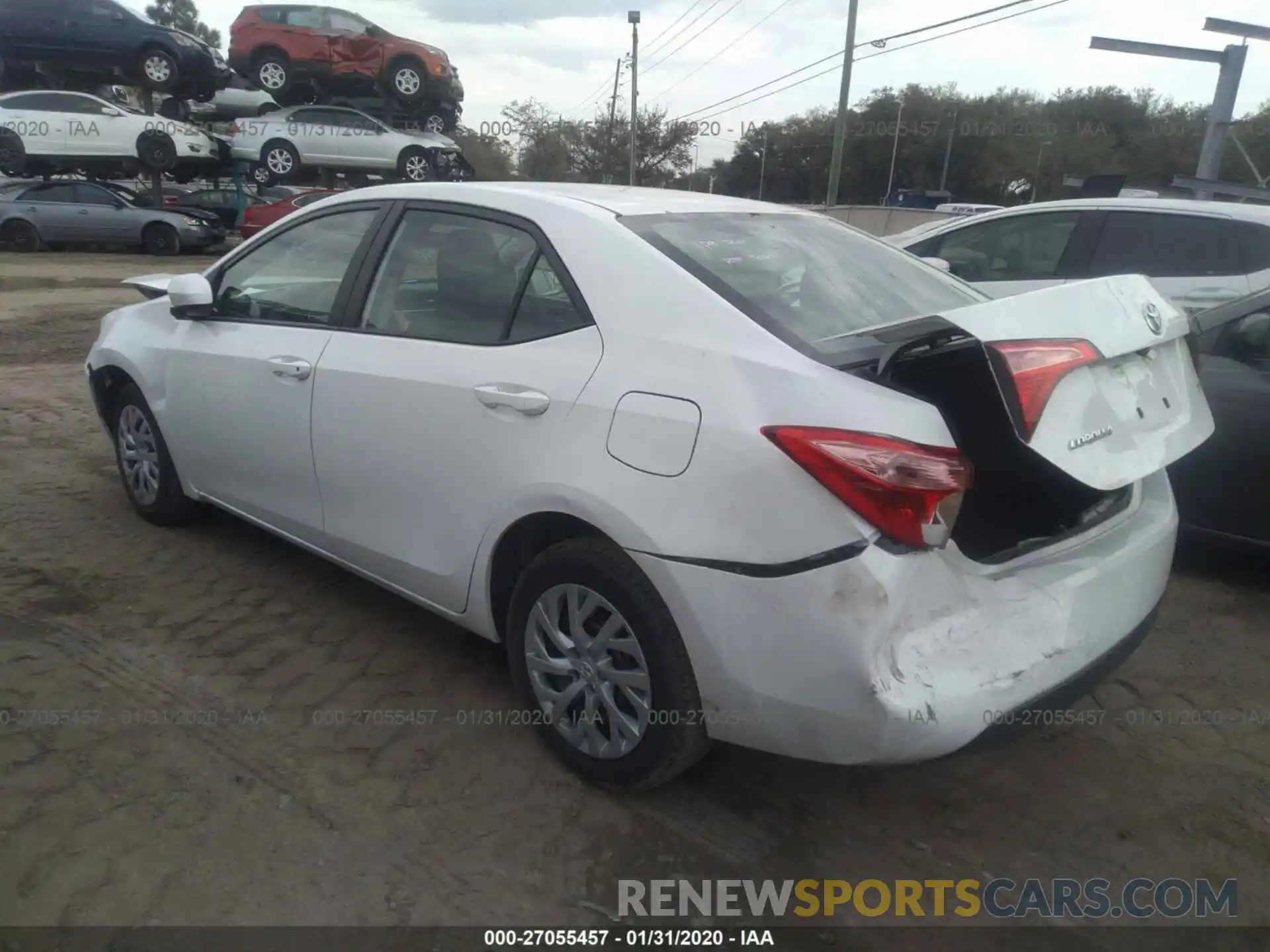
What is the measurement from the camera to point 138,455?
13.9 feet

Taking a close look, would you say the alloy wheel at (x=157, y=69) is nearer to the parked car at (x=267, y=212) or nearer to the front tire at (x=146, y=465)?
the parked car at (x=267, y=212)

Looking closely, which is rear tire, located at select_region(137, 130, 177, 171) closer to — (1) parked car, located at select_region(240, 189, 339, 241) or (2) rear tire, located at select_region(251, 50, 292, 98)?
(1) parked car, located at select_region(240, 189, 339, 241)

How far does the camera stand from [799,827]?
2477 millimetres

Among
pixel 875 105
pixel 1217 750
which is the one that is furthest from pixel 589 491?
pixel 875 105

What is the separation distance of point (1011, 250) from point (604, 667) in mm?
4498

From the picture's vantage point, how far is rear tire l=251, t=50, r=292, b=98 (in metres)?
17.7

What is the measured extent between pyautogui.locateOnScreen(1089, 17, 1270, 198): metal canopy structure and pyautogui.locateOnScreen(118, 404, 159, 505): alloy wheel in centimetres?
1090

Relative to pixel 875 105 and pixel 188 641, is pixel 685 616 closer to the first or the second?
pixel 188 641

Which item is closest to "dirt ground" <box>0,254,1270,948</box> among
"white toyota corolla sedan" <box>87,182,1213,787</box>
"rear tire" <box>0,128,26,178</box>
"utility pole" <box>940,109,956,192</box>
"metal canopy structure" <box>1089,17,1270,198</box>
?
"white toyota corolla sedan" <box>87,182,1213,787</box>

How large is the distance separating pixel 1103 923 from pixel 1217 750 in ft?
3.19

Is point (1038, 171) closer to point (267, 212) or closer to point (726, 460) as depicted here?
point (267, 212)

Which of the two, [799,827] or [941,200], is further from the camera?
[941,200]

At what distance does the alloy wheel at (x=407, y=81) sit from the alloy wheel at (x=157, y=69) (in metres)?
3.92

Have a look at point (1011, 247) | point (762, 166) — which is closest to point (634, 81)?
point (762, 166)
